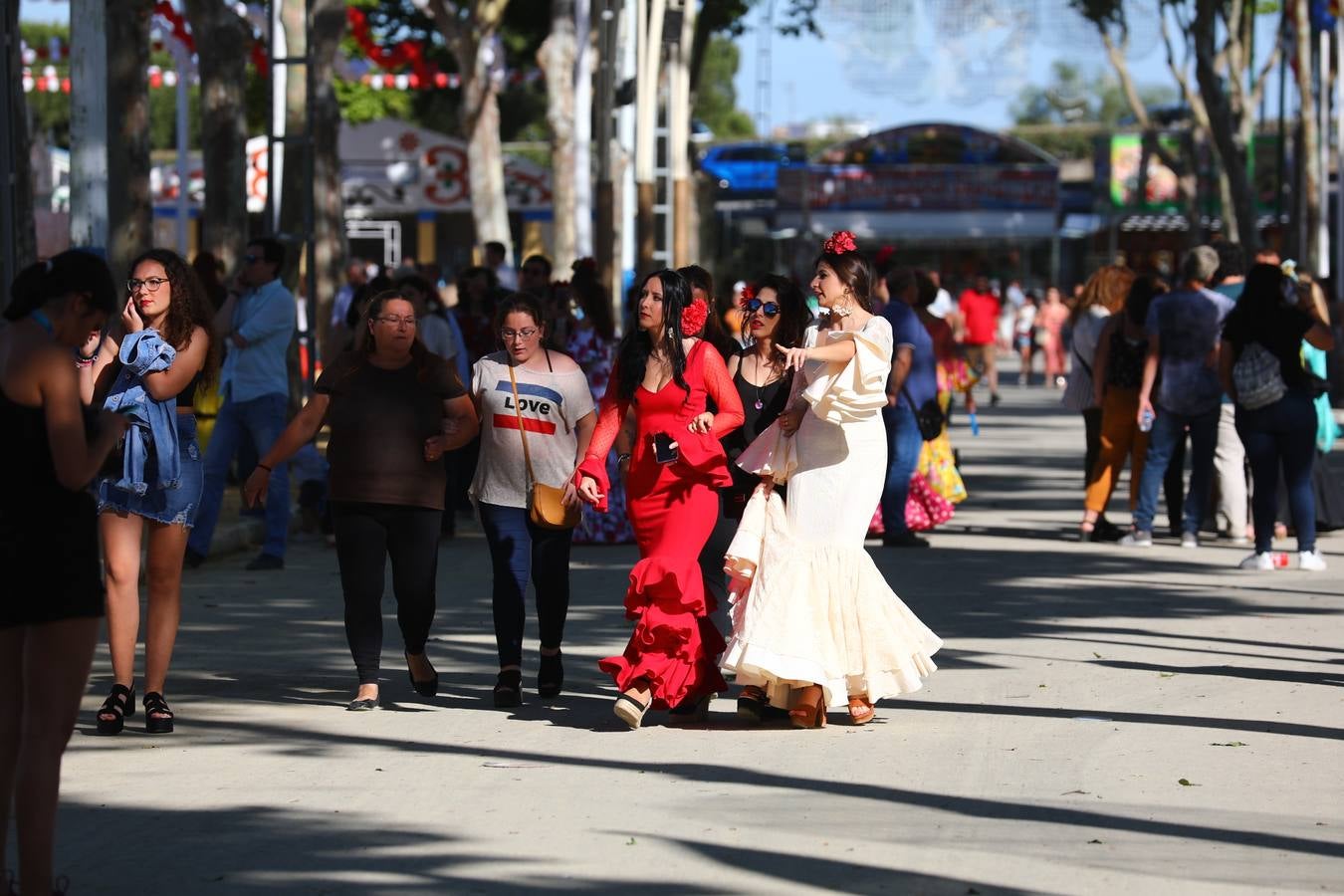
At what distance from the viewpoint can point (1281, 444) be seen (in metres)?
13.2

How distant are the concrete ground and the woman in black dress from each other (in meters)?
0.59

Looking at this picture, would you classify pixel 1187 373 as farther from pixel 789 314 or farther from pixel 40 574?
pixel 40 574

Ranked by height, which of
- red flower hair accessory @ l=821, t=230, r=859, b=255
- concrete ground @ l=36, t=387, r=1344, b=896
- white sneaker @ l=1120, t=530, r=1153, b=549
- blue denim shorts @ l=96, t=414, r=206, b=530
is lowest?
white sneaker @ l=1120, t=530, r=1153, b=549

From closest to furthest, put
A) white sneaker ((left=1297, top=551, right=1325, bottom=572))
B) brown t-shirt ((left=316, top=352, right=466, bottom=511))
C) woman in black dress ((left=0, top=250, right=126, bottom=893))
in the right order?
woman in black dress ((left=0, top=250, right=126, bottom=893)) < brown t-shirt ((left=316, top=352, right=466, bottom=511)) < white sneaker ((left=1297, top=551, right=1325, bottom=572))

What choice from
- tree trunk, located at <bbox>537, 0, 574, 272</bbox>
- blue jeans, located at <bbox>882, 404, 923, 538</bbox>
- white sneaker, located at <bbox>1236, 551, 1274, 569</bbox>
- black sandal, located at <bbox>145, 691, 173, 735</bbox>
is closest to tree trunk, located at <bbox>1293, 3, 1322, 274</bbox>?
tree trunk, located at <bbox>537, 0, 574, 272</bbox>

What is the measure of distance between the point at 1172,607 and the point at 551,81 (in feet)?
59.5

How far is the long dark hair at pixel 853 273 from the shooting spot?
8.47m

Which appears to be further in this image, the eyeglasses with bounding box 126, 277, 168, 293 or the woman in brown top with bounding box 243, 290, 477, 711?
the woman in brown top with bounding box 243, 290, 477, 711

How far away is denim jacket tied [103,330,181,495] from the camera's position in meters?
8.13

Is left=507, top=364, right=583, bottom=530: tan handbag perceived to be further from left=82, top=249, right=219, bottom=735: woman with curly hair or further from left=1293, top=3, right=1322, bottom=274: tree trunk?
left=1293, top=3, right=1322, bottom=274: tree trunk

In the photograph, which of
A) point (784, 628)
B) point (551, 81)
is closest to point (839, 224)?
point (551, 81)

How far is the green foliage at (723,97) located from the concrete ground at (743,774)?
131 meters

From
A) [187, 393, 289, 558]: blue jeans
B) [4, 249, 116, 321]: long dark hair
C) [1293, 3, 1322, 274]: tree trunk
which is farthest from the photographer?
[1293, 3, 1322, 274]: tree trunk

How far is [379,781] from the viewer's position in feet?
24.4
